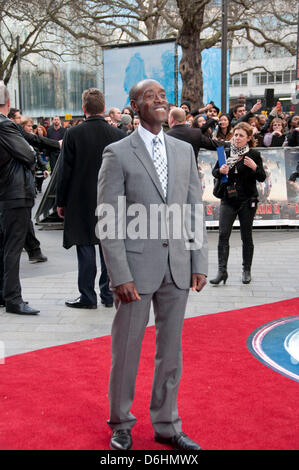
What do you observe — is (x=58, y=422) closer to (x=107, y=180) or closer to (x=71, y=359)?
(x=71, y=359)

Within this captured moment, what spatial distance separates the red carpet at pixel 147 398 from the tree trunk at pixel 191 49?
16211mm

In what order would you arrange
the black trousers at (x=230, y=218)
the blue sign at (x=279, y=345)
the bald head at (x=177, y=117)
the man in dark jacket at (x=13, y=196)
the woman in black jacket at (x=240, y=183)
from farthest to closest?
the bald head at (x=177, y=117), the black trousers at (x=230, y=218), the woman in black jacket at (x=240, y=183), the man in dark jacket at (x=13, y=196), the blue sign at (x=279, y=345)

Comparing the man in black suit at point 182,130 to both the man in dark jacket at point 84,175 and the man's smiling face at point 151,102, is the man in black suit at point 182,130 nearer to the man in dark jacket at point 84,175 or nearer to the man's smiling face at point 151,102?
the man in dark jacket at point 84,175

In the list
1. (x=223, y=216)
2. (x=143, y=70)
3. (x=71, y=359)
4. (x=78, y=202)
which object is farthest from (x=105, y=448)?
(x=143, y=70)

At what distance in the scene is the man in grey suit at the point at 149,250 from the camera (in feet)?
9.89

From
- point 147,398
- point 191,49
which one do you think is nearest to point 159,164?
point 147,398

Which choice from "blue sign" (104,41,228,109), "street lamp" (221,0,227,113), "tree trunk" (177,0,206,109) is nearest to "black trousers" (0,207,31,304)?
"street lamp" (221,0,227,113)

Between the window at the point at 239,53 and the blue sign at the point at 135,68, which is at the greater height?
the window at the point at 239,53

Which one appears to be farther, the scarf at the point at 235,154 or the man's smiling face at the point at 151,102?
the scarf at the point at 235,154

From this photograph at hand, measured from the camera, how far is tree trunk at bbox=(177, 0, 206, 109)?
62.7ft

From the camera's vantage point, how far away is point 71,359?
4.53 metres

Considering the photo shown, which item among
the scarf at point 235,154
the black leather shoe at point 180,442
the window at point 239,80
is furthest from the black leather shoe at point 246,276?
the window at point 239,80

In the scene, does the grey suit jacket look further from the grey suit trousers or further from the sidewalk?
the sidewalk

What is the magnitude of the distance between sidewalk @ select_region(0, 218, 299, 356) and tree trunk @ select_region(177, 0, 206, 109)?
38.6ft
